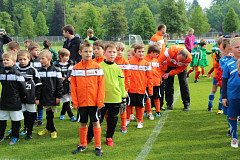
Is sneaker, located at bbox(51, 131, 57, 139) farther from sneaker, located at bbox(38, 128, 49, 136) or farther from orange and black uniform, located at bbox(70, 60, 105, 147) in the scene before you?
orange and black uniform, located at bbox(70, 60, 105, 147)

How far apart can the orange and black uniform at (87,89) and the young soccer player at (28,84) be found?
1.26 metres

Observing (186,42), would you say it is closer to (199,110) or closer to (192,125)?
(199,110)

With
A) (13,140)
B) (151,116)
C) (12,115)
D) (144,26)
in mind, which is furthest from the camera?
(144,26)

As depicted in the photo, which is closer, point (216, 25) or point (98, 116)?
point (98, 116)

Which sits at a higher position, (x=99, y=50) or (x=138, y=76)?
(x=99, y=50)

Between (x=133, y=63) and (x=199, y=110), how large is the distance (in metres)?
2.95

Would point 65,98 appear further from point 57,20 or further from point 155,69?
point 57,20

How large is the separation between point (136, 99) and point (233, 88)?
7.49ft

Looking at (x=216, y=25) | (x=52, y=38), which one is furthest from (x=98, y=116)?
(x=216, y=25)

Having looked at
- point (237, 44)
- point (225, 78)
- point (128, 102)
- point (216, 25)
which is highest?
point (216, 25)

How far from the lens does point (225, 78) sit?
19.6 feet

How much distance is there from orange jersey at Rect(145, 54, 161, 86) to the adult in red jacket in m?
0.46

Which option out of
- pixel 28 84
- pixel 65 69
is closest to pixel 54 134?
pixel 28 84

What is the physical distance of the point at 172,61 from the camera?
9055 millimetres
